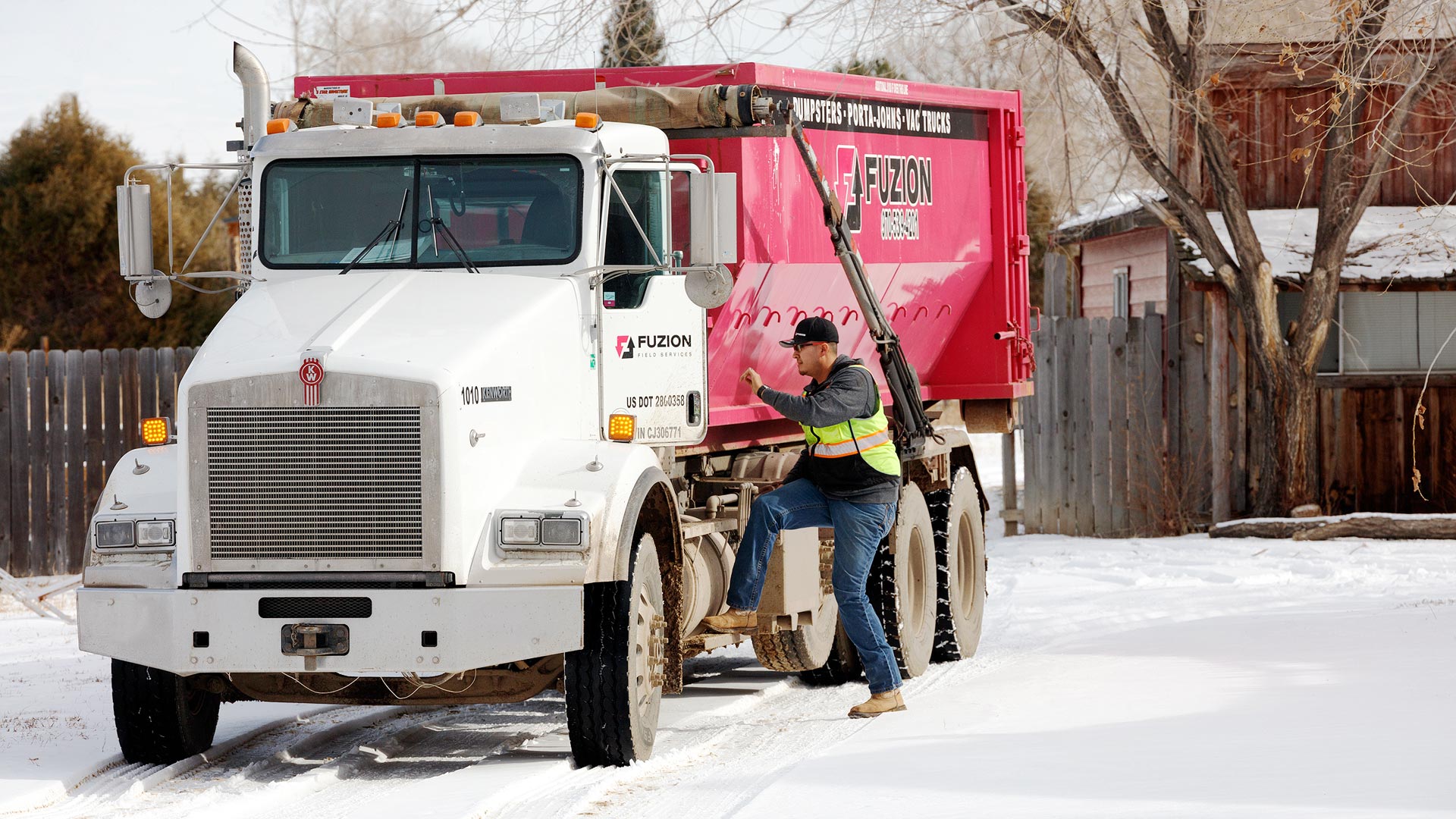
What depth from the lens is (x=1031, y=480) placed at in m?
18.6

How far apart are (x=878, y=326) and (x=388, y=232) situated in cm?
323

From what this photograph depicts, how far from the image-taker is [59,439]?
55.4 feet

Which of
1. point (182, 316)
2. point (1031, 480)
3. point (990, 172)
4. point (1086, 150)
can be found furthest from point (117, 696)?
point (182, 316)

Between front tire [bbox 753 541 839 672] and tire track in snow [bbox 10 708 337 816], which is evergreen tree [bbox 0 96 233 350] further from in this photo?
tire track in snow [bbox 10 708 337 816]

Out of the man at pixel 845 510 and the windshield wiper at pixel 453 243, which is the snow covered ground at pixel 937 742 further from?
the windshield wiper at pixel 453 243

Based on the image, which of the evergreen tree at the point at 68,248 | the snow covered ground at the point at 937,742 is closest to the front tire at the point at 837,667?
the snow covered ground at the point at 937,742

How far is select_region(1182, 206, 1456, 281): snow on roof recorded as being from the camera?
17.9m

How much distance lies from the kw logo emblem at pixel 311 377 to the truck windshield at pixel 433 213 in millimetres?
1218

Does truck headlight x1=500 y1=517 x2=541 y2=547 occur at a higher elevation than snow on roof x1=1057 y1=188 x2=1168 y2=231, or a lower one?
lower

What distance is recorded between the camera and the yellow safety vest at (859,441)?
29.6ft

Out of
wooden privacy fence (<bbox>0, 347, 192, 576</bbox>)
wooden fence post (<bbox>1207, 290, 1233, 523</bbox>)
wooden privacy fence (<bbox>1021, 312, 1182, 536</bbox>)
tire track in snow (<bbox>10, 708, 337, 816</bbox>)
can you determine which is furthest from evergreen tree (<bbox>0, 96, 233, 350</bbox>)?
tire track in snow (<bbox>10, 708, 337, 816</bbox>)

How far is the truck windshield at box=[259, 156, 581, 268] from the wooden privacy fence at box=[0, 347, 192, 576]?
8849mm

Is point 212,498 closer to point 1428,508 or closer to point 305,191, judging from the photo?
point 305,191

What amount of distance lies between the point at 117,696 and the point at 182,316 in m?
22.1
